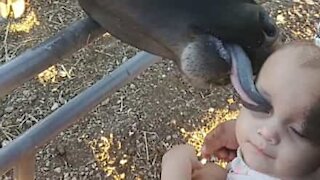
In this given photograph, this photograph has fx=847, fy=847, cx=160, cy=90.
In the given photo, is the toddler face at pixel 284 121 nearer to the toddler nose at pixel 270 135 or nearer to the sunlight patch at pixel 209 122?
the toddler nose at pixel 270 135

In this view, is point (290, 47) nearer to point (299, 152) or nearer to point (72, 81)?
point (299, 152)

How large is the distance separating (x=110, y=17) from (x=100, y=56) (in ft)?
3.91

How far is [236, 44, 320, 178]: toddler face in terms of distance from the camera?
137cm

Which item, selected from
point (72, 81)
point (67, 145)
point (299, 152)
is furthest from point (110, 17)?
point (72, 81)

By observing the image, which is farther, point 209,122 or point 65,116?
point 209,122

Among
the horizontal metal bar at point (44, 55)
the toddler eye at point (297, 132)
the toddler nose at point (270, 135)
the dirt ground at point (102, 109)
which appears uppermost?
the toddler eye at point (297, 132)

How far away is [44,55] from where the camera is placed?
5.23 ft

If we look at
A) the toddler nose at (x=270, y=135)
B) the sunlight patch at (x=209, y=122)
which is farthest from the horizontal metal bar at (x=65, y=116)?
the sunlight patch at (x=209, y=122)

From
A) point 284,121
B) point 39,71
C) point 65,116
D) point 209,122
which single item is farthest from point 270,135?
point 209,122

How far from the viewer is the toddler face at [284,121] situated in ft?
4.49

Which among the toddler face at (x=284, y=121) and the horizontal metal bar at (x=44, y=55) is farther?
the horizontal metal bar at (x=44, y=55)

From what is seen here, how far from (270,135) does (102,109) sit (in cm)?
139

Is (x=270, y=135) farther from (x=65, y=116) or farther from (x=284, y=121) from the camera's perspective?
(x=65, y=116)

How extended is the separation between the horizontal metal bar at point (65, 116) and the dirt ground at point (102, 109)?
49cm
